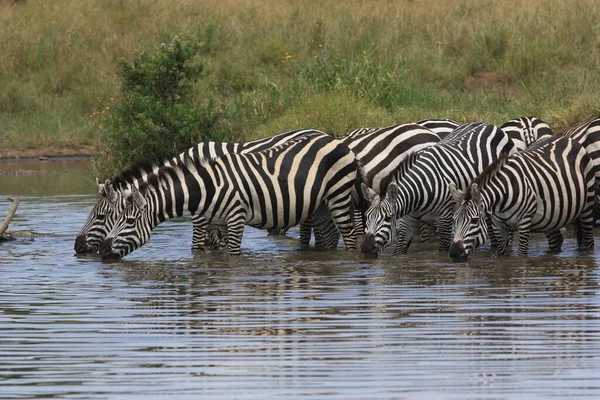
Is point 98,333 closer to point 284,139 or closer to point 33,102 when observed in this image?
point 284,139

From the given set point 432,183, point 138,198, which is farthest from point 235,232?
point 432,183

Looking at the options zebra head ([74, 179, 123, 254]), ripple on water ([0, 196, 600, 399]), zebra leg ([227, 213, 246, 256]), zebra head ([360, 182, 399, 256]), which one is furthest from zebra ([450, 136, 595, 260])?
zebra head ([74, 179, 123, 254])

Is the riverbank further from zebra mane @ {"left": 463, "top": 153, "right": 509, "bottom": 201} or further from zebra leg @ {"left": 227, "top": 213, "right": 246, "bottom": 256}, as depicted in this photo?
zebra mane @ {"left": 463, "top": 153, "right": 509, "bottom": 201}

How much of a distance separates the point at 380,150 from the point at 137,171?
2791mm

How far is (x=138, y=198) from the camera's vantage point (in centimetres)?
1377

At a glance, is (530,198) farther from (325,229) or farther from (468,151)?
(325,229)

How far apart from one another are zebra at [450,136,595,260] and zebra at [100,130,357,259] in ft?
4.88

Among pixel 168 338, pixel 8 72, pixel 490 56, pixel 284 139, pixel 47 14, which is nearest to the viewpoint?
pixel 168 338

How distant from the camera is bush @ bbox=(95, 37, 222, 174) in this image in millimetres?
21500

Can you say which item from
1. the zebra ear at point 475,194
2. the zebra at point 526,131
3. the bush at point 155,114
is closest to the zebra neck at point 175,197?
the zebra ear at point 475,194

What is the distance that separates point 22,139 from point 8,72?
2987 millimetres

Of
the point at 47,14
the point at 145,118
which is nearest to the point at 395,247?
the point at 145,118

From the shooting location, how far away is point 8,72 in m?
30.8

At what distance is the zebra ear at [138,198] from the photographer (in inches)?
542
